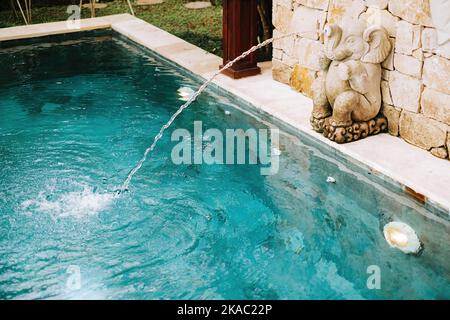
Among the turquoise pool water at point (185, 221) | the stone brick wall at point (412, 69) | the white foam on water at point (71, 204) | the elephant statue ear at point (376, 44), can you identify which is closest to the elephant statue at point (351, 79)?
the elephant statue ear at point (376, 44)

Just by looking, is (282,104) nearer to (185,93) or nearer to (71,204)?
(185,93)

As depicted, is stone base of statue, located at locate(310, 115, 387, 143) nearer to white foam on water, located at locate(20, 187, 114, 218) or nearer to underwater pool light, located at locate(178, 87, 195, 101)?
underwater pool light, located at locate(178, 87, 195, 101)

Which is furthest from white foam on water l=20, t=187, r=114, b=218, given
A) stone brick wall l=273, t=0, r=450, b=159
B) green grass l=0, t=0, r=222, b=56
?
green grass l=0, t=0, r=222, b=56

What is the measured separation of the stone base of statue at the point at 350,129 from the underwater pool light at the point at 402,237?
133 cm

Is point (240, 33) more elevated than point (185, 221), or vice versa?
point (240, 33)

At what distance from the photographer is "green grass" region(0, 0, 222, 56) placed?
10227 mm

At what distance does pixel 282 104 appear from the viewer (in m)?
6.90

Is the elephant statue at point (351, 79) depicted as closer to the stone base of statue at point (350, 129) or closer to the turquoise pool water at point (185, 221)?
the stone base of statue at point (350, 129)

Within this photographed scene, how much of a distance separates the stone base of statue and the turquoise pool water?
0.20 meters

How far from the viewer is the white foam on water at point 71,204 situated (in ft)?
16.6

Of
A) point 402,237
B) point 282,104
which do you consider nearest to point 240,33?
point 282,104

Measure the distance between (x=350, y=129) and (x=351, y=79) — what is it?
19.9 inches

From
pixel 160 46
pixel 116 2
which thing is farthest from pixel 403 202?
pixel 116 2
